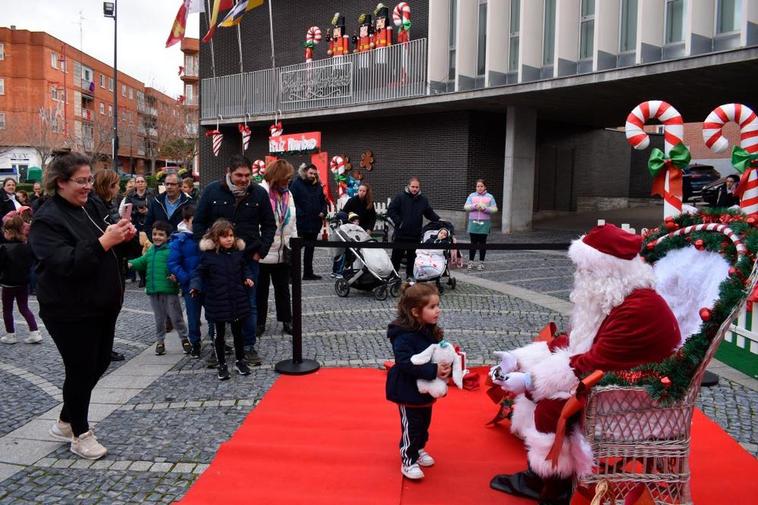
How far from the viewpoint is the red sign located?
898 inches

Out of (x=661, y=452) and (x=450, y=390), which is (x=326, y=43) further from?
(x=661, y=452)

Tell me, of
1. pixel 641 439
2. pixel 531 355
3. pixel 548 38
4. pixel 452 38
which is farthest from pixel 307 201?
pixel 452 38

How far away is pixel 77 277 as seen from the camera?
12.0 ft

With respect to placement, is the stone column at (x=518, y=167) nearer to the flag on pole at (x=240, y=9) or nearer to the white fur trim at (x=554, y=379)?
the flag on pole at (x=240, y=9)

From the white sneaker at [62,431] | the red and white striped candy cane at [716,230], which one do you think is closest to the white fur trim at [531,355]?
the red and white striped candy cane at [716,230]

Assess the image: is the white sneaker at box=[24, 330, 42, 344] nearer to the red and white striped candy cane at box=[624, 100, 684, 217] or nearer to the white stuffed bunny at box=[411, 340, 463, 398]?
the white stuffed bunny at box=[411, 340, 463, 398]

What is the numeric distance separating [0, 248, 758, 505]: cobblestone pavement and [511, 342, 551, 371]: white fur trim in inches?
65.6

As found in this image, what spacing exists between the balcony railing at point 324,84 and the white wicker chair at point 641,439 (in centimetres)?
1696

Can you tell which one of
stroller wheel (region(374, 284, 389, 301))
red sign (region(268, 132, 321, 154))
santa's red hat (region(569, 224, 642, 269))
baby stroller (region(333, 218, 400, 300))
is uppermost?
red sign (region(268, 132, 321, 154))

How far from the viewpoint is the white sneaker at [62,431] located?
4094 millimetres

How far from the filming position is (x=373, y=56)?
20688 millimetres

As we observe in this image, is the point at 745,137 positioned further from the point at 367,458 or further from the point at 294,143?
the point at 294,143

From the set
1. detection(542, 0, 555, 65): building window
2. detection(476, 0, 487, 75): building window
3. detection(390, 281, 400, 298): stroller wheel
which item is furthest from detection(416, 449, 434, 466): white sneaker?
detection(476, 0, 487, 75): building window

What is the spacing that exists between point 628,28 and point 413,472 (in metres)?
14.4
